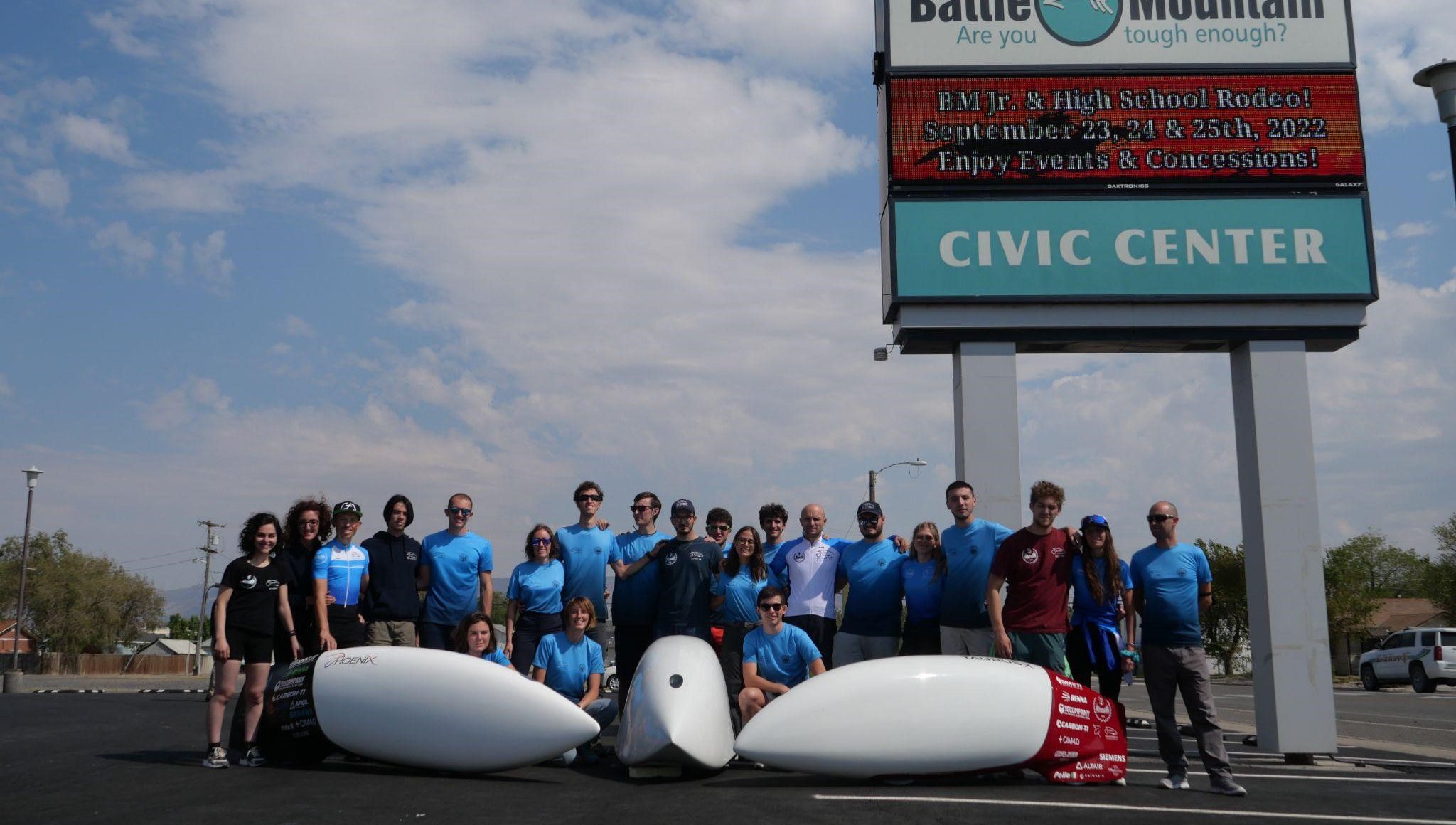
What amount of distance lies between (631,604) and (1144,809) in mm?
3893

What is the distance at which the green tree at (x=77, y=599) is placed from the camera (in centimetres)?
5575

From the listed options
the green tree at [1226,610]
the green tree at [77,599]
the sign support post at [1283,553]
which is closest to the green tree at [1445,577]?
the green tree at [1226,610]

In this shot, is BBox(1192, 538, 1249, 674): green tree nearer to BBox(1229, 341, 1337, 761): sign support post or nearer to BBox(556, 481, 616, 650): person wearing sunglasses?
BBox(1229, 341, 1337, 761): sign support post

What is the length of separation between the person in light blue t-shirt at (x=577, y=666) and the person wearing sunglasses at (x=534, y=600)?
17 centimetres

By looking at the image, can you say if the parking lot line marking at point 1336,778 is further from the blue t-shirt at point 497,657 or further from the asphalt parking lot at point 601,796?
the blue t-shirt at point 497,657

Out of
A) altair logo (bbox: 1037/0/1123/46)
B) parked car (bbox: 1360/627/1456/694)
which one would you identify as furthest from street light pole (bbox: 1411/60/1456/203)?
parked car (bbox: 1360/627/1456/694)

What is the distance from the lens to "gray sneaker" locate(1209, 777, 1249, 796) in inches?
263

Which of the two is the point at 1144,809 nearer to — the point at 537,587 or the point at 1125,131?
the point at 537,587

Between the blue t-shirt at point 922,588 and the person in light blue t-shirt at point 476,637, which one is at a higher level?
the blue t-shirt at point 922,588

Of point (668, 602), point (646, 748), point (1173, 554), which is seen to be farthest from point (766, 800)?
point (1173, 554)

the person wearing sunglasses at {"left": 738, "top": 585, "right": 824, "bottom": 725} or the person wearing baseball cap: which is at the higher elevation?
the person wearing baseball cap

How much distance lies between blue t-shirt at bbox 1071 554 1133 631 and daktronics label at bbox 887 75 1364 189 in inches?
194

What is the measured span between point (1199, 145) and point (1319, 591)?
4572mm

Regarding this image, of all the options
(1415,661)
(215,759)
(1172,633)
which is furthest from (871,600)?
(1415,661)
